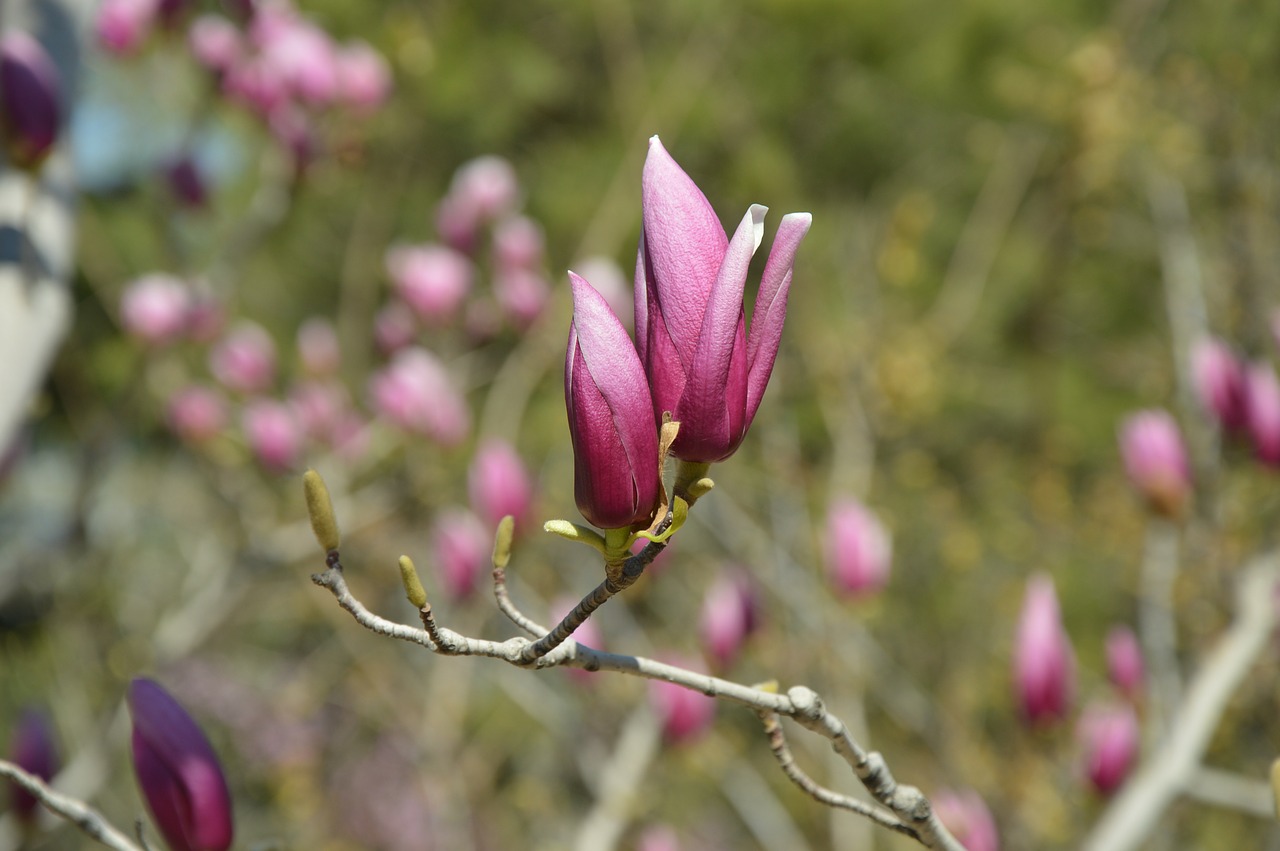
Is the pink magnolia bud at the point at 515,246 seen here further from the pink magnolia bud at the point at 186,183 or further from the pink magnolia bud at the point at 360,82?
the pink magnolia bud at the point at 186,183

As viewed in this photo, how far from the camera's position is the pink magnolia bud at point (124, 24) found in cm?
187

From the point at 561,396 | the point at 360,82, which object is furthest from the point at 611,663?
the point at 561,396

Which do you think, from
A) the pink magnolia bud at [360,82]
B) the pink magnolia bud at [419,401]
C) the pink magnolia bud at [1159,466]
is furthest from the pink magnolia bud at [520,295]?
the pink magnolia bud at [1159,466]

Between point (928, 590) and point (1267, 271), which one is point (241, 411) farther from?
point (1267, 271)

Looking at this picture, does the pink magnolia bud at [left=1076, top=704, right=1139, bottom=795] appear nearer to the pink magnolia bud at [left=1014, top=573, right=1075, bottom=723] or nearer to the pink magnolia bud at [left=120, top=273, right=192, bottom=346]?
the pink magnolia bud at [left=1014, top=573, right=1075, bottom=723]

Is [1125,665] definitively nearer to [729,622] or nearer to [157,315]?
[729,622]

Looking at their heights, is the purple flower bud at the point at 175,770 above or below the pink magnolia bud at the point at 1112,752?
below

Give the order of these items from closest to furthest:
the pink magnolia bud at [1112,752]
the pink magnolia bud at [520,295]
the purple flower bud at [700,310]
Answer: the purple flower bud at [700,310] < the pink magnolia bud at [1112,752] < the pink magnolia bud at [520,295]

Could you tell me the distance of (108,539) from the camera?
3061 millimetres

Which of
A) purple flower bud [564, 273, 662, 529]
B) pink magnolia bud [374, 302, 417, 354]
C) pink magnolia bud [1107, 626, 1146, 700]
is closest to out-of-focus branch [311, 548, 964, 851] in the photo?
purple flower bud [564, 273, 662, 529]

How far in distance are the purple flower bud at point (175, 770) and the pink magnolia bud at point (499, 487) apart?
0.96 meters

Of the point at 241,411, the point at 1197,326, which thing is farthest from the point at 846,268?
the point at 241,411

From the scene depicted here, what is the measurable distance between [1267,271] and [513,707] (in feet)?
10.2

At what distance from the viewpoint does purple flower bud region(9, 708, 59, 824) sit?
96 cm
